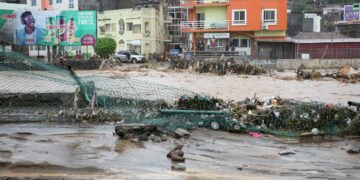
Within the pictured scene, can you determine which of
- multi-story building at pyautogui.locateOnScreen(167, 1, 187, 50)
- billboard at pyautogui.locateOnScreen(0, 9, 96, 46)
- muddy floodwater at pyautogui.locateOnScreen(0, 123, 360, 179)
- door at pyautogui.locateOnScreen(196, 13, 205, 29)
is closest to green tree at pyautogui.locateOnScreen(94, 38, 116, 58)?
door at pyautogui.locateOnScreen(196, 13, 205, 29)

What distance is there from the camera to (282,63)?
47.9m

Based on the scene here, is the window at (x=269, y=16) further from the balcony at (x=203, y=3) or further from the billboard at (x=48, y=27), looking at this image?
the billboard at (x=48, y=27)

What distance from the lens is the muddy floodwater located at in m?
7.43

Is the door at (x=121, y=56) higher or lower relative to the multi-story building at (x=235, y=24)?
lower

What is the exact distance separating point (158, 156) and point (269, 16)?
52242mm

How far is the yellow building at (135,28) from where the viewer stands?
68.4 meters

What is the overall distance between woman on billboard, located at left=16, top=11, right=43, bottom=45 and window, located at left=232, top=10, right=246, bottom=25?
2662 cm

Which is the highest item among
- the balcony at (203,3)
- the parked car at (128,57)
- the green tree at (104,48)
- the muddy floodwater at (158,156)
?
the balcony at (203,3)

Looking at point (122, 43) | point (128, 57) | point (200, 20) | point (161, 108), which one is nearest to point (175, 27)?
point (122, 43)

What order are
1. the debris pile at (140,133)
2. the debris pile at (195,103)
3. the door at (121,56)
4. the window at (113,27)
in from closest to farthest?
the debris pile at (140,133)
the debris pile at (195,103)
the door at (121,56)
the window at (113,27)

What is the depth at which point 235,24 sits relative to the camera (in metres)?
59.1

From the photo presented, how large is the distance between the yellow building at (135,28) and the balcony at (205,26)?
30.9 ft

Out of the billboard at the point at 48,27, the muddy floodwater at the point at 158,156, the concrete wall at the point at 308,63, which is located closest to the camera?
the muddy floodwater at the point at 158,156

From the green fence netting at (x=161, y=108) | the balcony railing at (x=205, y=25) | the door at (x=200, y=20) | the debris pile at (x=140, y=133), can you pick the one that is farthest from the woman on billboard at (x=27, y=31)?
the debris pile at (x=140, y=133)
